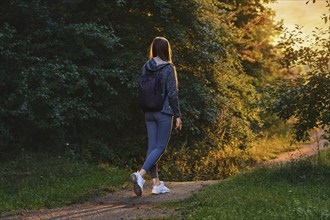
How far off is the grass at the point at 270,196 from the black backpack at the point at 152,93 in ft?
4.42

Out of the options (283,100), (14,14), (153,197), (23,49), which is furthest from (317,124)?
(14,14)

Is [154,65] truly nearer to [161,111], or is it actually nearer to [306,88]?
[161,111]

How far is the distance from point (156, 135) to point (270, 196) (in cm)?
188

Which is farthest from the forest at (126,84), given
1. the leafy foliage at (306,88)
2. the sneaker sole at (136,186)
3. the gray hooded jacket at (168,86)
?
the sneaker sole at (136,186)

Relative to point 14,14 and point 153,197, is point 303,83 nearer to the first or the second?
point 153,197

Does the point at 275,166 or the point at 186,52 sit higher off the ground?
the point at 186,52

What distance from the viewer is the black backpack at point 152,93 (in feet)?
23.4

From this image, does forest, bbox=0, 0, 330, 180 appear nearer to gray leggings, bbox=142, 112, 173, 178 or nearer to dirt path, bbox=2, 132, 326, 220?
gray leggings, bbox=142, 112, 173, 178

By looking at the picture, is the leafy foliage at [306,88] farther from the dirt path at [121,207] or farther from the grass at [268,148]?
the grass at [268,148]

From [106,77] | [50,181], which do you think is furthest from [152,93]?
[106,77]

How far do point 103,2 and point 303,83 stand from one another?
5.22 meters

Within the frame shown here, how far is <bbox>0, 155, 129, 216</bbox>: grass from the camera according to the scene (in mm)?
7304

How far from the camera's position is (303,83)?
8477mm

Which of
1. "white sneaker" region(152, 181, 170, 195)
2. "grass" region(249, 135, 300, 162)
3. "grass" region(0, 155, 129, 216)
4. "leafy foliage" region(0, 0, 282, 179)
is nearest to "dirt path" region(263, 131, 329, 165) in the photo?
"grass" region(249, 135, 300, 162)
